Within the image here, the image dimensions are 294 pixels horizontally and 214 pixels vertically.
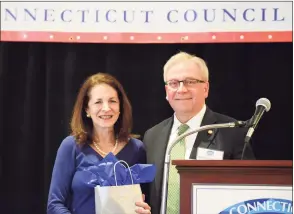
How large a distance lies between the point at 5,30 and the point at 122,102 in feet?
2.82

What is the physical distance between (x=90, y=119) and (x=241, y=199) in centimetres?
107

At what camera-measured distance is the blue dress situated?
2.47 m

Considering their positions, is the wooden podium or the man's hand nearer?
the wooden podium

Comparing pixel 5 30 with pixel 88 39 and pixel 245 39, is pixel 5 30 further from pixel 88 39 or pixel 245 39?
pixel 245 39

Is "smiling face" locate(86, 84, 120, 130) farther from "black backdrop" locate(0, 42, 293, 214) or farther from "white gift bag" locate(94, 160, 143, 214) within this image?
"white gift bag" locate(94, 160, 143, 214)

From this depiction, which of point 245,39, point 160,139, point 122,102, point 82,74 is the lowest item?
point 160,139

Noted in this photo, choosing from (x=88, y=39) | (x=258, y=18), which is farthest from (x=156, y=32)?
(x=258, y=18)

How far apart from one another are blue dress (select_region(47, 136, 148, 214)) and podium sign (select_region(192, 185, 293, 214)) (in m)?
0.73

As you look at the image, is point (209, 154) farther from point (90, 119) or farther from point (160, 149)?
point (90, 119)

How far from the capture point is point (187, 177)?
6.23ft

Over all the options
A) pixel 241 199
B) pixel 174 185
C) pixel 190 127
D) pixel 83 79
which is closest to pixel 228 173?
pixel 241 199

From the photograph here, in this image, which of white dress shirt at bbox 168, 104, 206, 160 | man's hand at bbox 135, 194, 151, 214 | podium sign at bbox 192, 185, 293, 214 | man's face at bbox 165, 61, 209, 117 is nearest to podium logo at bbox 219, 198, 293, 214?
podium sign at bbox 192, 185, 293, 214

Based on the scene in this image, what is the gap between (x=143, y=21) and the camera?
297 cm

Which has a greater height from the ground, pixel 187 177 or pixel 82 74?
pixel 82 74
